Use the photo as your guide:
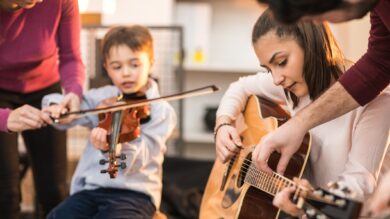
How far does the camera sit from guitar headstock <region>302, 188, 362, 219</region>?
1.02 meters

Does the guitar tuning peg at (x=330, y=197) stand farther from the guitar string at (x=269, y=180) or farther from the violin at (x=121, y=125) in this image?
the violin at (x=121, y=125)

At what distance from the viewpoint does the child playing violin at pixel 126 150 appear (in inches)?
64.7

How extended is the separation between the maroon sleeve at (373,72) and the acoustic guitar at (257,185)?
0.15 m

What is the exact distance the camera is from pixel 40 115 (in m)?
1.57

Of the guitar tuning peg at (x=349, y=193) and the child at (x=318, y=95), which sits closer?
the guitar tuning peg at (x=349, y=193)

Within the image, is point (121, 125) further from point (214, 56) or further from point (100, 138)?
point (214, 56)

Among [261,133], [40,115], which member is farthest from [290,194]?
[40,115]

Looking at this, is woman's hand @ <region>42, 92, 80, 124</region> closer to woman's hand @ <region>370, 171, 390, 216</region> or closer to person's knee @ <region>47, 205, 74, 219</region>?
person's knee @ <region>47, 205, 74, 219</region>

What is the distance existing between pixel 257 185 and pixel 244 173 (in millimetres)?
92

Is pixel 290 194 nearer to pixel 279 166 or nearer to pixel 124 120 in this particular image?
pixel 279 166

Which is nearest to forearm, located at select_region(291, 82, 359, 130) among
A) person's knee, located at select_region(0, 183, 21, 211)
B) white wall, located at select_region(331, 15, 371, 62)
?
person's knee, located at select_region(0, 183, 21, 211)

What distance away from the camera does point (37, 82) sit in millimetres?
1776

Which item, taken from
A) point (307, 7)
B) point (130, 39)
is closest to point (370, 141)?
point (307, 7)

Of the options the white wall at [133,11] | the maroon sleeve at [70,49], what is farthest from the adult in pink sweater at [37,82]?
the white wall at [133,11]
